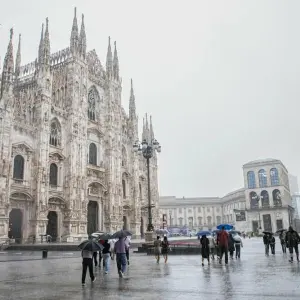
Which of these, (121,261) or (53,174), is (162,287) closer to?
(121,261)

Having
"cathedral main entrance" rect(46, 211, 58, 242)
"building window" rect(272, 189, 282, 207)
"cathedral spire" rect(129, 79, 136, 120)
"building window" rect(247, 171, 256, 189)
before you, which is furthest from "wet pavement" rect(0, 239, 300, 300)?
"building window" rect(247, 171, 256, 189)

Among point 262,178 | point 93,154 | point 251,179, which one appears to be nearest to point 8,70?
point 93,154

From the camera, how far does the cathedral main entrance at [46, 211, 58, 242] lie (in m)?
38.2

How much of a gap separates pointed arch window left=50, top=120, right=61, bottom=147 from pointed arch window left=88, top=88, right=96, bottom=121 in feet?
22.9

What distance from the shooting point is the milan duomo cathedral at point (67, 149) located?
3434 centimetres

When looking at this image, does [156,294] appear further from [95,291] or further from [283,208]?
[283,208]

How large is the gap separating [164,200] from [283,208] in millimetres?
45251

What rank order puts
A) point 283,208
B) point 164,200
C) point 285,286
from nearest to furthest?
point 285,286 → point 283,208 → point 164,200

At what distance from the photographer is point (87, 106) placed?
45.2 meters

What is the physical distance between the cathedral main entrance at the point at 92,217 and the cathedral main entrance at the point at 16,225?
1070cm

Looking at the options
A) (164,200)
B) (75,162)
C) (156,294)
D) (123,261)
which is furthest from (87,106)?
(164,200)

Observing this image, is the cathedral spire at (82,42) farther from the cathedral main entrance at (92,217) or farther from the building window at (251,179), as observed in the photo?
the building window at (251,179)

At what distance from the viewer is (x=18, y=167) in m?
34.8

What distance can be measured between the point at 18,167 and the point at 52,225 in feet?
26.5
